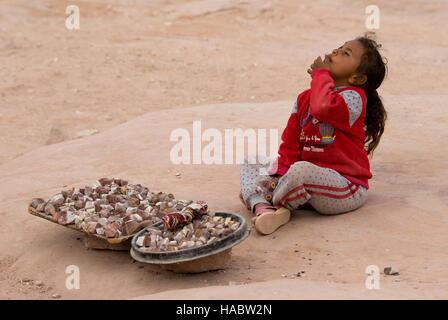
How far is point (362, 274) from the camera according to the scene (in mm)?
3043

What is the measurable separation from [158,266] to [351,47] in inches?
63.4

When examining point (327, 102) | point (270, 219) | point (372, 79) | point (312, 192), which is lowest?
point (270, 219)

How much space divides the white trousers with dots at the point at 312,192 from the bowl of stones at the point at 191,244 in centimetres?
45

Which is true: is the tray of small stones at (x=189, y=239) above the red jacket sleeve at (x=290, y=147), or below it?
below

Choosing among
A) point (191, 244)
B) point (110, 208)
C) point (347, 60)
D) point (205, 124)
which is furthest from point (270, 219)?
point (205, 124)

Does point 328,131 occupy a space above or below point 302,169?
above

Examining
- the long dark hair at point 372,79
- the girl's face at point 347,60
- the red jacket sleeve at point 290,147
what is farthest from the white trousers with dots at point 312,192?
the girl's face at point 347,60

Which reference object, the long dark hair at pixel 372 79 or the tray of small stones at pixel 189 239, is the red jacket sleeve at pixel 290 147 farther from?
the tray of small stones at pixel 189 239

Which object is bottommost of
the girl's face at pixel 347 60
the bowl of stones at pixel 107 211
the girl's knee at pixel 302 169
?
the bowl of stones at pixel 107 211

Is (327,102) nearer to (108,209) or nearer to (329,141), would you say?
(329,141)

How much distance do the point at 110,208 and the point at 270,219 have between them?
88cm

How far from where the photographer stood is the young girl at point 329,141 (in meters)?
3.60

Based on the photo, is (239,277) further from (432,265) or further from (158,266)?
(432,265)

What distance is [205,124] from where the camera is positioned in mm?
5719
